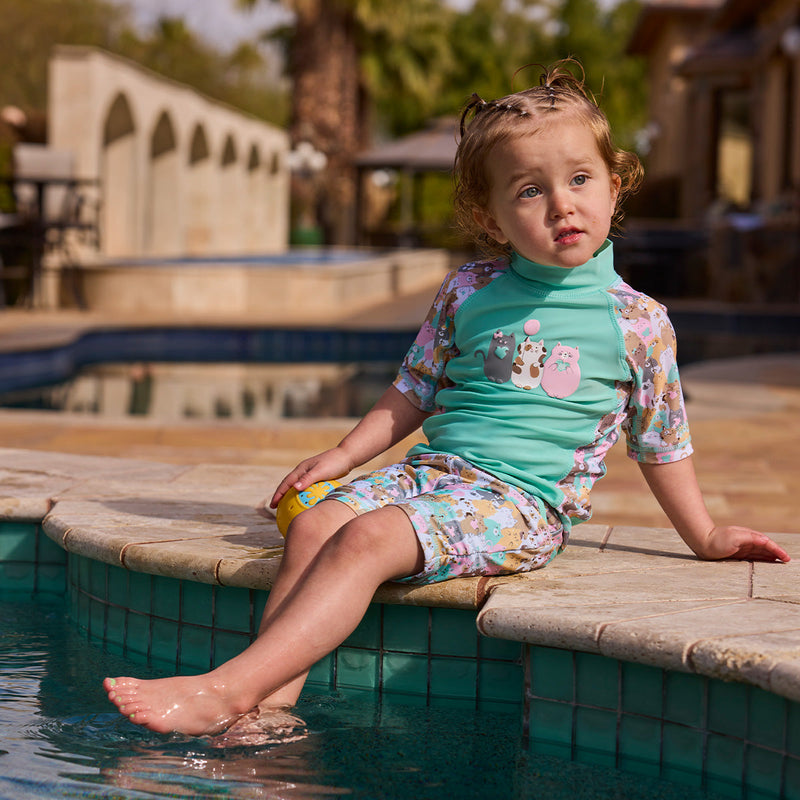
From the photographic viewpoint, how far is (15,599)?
2775mm

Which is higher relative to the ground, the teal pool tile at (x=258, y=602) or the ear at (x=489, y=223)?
the ear at (x=489, y=223)

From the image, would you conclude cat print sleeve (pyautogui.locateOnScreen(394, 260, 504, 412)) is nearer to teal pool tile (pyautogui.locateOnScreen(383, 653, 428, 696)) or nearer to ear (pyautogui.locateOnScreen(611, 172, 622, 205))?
ear (pyautogui.locateOnScreen(611, 172, 622, 205))

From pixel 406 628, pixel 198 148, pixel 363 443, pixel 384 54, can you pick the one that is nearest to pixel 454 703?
pixel 406 628

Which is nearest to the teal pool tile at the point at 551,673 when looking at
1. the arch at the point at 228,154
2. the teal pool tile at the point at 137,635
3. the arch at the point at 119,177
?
the teal pool tile at the point at 137,635

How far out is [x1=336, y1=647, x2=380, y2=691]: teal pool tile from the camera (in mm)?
2160

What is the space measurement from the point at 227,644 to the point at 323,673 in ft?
0.67

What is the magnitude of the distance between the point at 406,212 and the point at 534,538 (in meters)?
23.5

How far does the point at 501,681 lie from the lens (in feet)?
6.91

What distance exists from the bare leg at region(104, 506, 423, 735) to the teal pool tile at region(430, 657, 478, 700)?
237 mm

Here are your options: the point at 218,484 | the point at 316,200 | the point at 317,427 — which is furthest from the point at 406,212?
the point at 218,484

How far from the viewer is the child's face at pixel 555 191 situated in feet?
6.80

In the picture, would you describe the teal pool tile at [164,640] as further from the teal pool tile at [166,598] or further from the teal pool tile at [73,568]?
the teal pool tile at [73,568]

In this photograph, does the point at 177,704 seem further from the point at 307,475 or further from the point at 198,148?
the point at 198,148

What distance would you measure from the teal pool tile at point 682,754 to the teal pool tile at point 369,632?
54 cm
